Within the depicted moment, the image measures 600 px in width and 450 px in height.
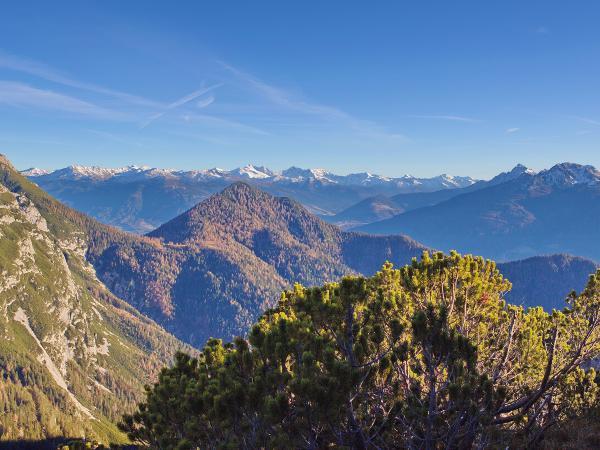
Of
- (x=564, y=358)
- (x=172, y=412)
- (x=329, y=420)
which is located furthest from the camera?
(x=564, y=358)

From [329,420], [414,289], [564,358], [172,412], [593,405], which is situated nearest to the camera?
[329,420]

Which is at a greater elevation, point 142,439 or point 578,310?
point 578,310

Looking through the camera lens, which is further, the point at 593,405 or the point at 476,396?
the point at 593,405

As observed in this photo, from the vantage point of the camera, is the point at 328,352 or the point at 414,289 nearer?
the point at 328,352

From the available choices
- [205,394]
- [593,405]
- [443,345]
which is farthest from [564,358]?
[205,394]

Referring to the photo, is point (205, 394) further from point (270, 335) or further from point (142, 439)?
point (142, 439)

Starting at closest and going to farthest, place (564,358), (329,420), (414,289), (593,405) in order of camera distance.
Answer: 1. (329,420)
2. (414,289)
3. (564,358)
4. (593,405)

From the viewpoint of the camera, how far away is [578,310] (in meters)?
24.8

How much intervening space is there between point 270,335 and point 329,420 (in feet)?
13.0

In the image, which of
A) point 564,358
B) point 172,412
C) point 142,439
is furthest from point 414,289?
point 142,439

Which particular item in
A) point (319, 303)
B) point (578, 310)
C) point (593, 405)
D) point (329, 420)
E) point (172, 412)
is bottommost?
point (593, 405)

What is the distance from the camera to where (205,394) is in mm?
17016

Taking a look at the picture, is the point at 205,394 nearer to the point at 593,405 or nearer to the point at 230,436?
the point at 230,436

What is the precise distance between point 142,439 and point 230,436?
7386 mm
